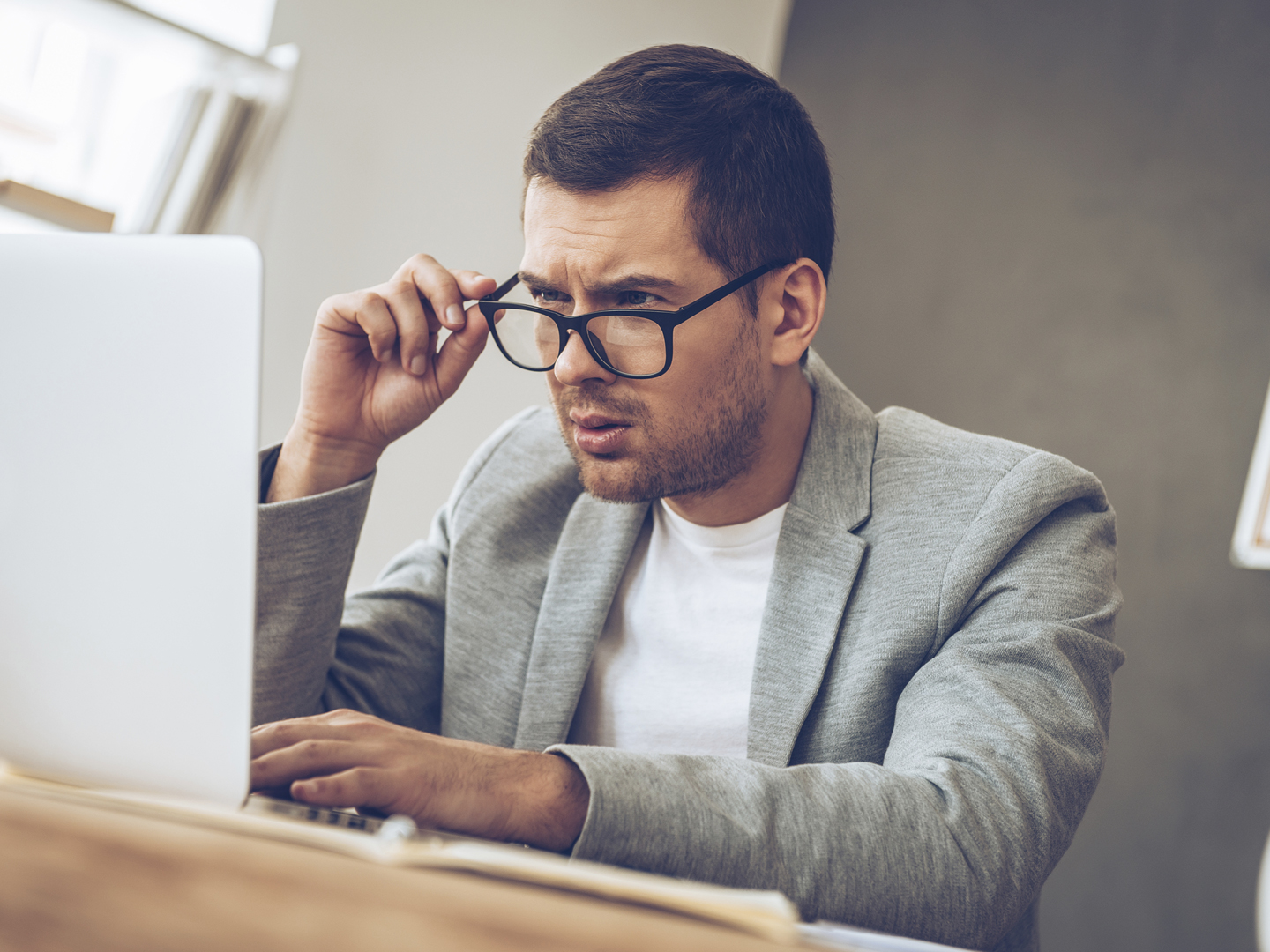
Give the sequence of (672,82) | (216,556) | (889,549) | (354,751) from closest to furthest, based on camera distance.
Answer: (216,556) → (354,751) → (889,549) → (672,82)

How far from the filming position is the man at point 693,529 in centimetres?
94

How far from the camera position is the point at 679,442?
3.80 ft

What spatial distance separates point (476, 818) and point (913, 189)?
2.60m

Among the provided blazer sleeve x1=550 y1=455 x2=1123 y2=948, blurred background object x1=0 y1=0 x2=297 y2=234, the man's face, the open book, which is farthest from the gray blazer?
blurred background object x1=0 y1=0 x2=297 y2=234

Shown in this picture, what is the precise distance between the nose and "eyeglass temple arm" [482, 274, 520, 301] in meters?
0.12

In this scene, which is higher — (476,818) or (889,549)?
(889,549)

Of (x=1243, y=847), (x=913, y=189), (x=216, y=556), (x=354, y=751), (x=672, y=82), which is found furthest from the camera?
(x=913, y=189)

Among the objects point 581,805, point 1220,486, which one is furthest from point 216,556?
point 1220,486

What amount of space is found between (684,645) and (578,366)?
37 centimetres

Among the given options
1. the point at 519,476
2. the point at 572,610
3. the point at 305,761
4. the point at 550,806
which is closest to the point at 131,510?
the point at 305,761

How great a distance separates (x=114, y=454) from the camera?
502mm

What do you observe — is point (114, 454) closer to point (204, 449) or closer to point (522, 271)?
point (204, 449)

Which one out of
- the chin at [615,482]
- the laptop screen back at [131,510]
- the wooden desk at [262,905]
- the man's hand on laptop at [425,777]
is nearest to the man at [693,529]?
the chin at [615,482]

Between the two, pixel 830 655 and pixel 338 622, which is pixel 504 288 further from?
pixel 830 655
